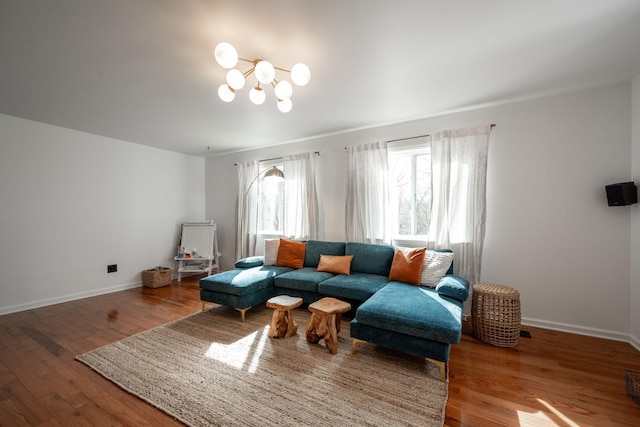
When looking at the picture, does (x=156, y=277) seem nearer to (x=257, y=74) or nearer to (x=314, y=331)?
(x=314, y=331)

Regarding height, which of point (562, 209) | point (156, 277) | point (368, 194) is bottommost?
point (156, 277)

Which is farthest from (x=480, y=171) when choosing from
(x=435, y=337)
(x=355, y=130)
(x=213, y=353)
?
(x=213, y=353)

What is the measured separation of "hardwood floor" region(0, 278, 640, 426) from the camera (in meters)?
1.61

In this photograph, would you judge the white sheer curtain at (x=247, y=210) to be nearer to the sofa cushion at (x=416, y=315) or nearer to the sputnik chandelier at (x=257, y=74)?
the sputnik chandelier at (x=257, y=74)

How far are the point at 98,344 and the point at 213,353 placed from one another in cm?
122

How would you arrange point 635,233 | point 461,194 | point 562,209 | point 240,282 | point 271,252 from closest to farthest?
point 635,233, point 562,209, point 240,282, point 461,194, point 271,252

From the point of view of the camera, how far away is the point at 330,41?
1926 mm

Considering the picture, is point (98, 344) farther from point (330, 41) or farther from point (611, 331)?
point (611, 331)

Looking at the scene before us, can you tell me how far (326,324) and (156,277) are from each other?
3.61m

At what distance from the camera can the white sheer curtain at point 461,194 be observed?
305 cm

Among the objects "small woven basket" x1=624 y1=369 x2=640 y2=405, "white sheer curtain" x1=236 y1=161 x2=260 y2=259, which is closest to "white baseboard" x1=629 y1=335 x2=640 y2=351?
"small woven basket" x1=624 y1=369 x2=640 y2=405

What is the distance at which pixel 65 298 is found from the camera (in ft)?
12.3

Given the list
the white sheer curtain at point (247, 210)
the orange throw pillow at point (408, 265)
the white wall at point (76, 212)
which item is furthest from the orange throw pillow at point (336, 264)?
the white wall at point (76, 212)

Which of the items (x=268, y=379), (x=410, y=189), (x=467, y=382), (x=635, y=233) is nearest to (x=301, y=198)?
(x=410, y=189)
